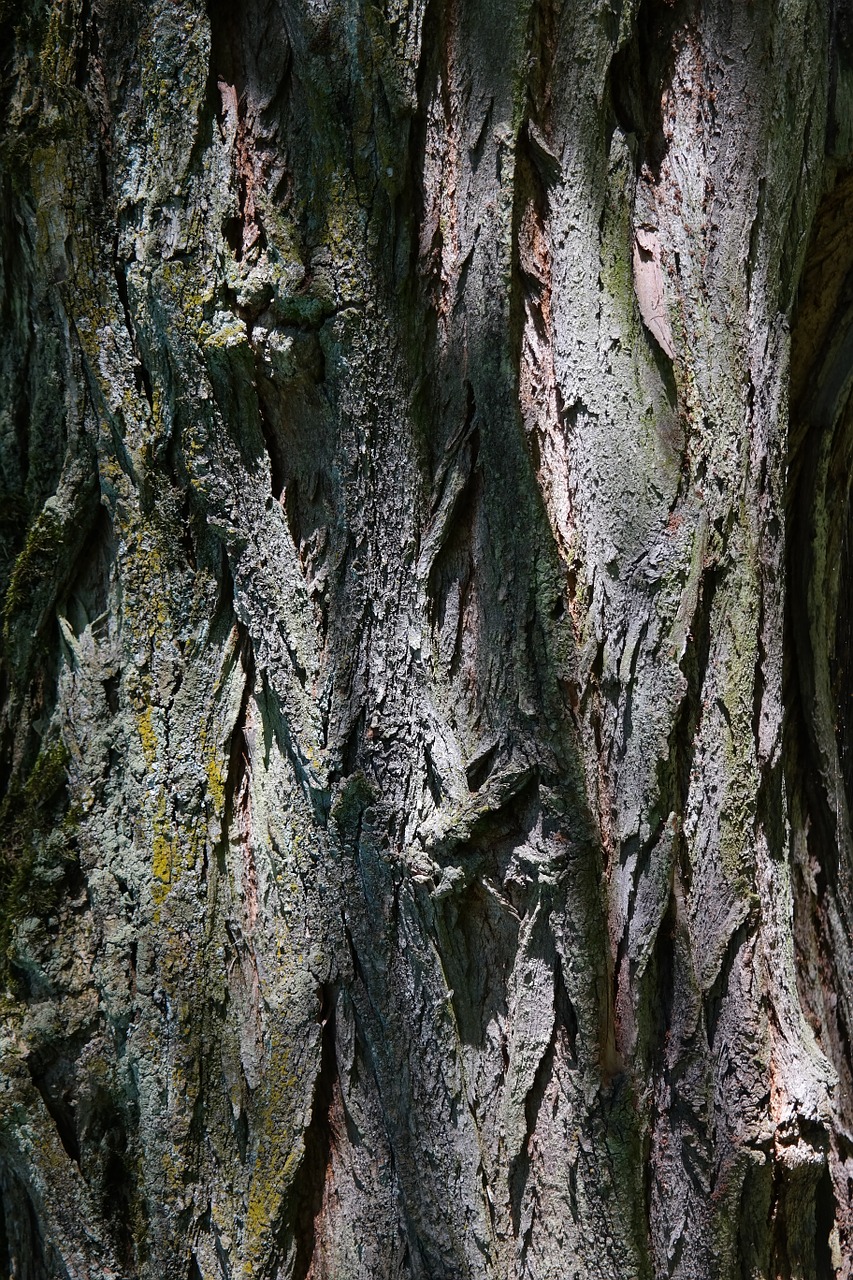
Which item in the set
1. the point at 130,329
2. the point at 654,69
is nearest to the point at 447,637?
the point at 130,329

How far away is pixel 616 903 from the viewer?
1064 millimetres

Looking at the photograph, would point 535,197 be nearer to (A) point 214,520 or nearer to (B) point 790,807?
(A) point 214,520

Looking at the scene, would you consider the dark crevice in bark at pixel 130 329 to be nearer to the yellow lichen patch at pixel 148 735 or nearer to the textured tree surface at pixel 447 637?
the textured tree surface at pixel 447 637

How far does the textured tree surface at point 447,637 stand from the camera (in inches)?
42.1

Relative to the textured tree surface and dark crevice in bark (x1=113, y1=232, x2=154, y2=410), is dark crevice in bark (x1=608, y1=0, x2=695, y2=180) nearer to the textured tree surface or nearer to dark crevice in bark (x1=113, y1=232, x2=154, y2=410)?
the textured tree surface

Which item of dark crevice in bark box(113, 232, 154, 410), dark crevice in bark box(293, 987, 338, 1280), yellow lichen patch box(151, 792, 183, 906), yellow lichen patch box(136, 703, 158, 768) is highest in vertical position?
dark crevice in bark box(113, 232, 154, 410)

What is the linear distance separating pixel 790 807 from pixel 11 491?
1.08m

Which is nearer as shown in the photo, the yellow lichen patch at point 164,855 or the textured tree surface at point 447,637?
the textured tree surface at point 447,637

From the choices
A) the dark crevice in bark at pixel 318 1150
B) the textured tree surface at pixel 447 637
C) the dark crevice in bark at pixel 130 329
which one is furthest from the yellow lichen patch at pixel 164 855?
the dark crevice in bark at pixel 130 329

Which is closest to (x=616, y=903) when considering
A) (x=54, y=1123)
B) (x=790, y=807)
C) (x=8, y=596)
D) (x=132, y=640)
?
(x=790, y=807)

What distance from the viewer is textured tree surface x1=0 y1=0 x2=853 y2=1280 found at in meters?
1.07

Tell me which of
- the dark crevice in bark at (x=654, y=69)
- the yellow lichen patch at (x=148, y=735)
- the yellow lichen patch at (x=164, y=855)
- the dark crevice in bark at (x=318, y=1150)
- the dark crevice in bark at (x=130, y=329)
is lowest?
the dark crevice in bark at (x=318, y=1150)

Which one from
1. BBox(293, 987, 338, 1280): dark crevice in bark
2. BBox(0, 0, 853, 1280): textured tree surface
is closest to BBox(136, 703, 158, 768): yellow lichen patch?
BBox(0, 0, 853, 1280): textured tree surface

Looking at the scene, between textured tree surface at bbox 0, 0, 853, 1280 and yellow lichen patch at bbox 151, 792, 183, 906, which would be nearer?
textured tree surface at bbox 0, 0, 853, 1280
